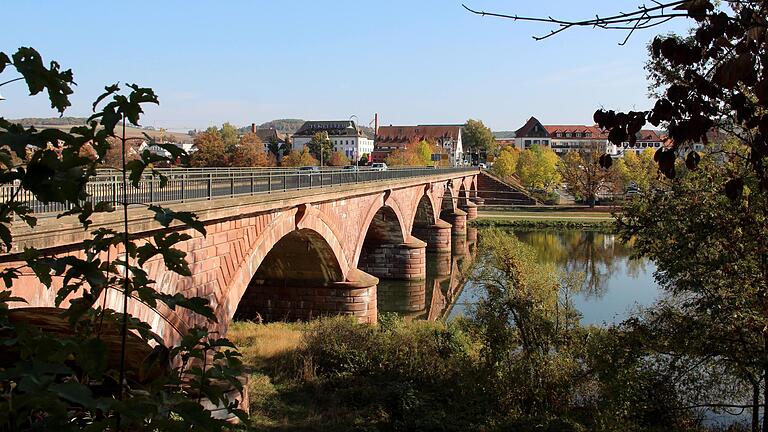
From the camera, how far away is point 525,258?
51.4 feet

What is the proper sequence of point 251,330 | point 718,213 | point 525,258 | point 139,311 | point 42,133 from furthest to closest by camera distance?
1. point 251,330
2. point 525,258
3. point 718,213
4. point 139,311
5. point 42,133

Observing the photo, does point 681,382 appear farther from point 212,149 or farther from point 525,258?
point 212,149

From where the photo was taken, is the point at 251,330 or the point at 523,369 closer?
the point at 523,369

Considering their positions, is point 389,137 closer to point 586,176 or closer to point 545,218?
point 586,176

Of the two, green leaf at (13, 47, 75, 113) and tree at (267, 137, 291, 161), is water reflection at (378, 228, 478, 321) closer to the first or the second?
green leaf at (13, 47, 75, 113)

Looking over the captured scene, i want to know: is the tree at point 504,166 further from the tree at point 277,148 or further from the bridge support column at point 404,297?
the bridge support column at point 404,297

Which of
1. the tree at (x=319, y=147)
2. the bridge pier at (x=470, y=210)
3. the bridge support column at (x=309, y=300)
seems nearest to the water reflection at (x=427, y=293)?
the bridge support column at (x=309, y=300)

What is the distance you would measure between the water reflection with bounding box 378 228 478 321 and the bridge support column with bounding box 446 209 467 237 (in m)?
12.4

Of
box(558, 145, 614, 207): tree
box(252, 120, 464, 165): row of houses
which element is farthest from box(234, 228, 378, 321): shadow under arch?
box(252, 120, 464, 165): row of houses

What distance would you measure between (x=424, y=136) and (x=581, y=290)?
10937 cm

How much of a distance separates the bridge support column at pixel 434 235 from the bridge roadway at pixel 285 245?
0.23ft

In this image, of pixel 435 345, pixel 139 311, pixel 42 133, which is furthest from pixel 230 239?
pixel 42 133

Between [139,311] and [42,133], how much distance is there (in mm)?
8299

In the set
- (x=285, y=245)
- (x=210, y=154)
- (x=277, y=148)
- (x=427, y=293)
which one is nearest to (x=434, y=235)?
(x=427, y=293)
